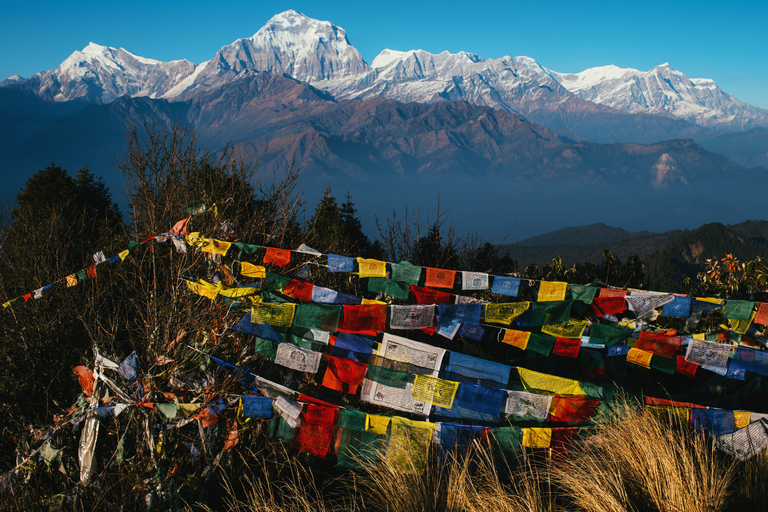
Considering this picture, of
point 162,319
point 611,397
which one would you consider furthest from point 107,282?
point 611,397

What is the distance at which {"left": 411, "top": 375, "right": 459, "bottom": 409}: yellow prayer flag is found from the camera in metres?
4.53

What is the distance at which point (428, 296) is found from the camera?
589 centimetres

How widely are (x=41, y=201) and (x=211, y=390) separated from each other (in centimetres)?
2329

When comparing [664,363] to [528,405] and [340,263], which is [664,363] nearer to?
[528,405]

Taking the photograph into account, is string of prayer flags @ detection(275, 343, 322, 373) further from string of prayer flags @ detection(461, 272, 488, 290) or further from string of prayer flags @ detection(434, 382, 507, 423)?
string of prayer flags @ detection(461, 272, 488, 290)

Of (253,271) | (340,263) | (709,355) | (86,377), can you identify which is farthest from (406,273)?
(86,377)

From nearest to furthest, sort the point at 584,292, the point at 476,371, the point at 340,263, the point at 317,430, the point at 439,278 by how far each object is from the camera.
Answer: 1. the point at 317,430
2. the point at 476,371
3. the point at 584,292
4. the point at 340,263
5. the point at 439,278

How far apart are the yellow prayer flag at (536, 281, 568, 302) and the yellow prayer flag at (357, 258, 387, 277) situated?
206 cm

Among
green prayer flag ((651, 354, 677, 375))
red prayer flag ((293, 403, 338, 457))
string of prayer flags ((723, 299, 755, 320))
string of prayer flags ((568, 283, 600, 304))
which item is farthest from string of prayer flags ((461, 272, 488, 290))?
string of prayer flags ((723, 299, 755, 320))

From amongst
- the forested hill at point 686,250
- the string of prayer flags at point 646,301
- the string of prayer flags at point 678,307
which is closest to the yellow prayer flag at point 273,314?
the string of prayer flags at point 646,301

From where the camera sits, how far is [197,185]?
11.7 meters

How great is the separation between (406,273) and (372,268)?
455mm

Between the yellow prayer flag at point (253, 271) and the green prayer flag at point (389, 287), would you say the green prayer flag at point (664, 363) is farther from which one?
the yellow prayer flag at point (253, 271)

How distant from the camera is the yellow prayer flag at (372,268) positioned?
5836 millimetres
